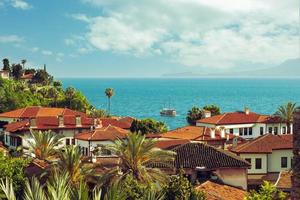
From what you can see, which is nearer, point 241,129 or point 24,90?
point 241,129

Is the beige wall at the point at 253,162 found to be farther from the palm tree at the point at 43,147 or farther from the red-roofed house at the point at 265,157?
the palm tree at the point at 43,147

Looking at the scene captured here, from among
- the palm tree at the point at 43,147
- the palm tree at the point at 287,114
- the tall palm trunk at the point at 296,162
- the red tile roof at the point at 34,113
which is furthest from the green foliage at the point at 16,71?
the tall palm trunk at the point at 296,162

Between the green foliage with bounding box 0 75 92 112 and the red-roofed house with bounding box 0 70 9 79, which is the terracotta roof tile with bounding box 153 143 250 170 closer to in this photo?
the green foliage with bounding box 0 75 92 112

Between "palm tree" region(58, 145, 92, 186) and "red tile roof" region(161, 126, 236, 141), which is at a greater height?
"palm tree" region(58, 145, 92, 186)

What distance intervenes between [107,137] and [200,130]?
513 inches

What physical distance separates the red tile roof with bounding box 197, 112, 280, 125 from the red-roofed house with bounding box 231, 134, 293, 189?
98.5 ft

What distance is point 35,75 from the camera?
5969 inches

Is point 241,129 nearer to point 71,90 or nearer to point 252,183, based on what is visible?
point 252,183

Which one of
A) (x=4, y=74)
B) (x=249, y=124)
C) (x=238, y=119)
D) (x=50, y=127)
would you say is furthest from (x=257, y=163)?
(x=4, y=74)

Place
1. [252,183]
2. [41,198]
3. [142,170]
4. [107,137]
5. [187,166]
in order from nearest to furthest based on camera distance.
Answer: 1. [41,198]
2. [142,170]
3. [187,166]
4. [252,183]
5. [107,137]

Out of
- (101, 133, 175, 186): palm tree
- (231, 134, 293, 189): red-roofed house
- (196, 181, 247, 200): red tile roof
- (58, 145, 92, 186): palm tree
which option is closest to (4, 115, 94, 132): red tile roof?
(231, 134, 293, 189): red-roofed house

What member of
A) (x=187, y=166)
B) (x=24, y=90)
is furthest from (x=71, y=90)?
(x=187, y=166)

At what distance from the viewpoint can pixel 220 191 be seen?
3491 centimetres

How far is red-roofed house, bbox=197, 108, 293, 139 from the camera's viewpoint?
8400 centimetres
